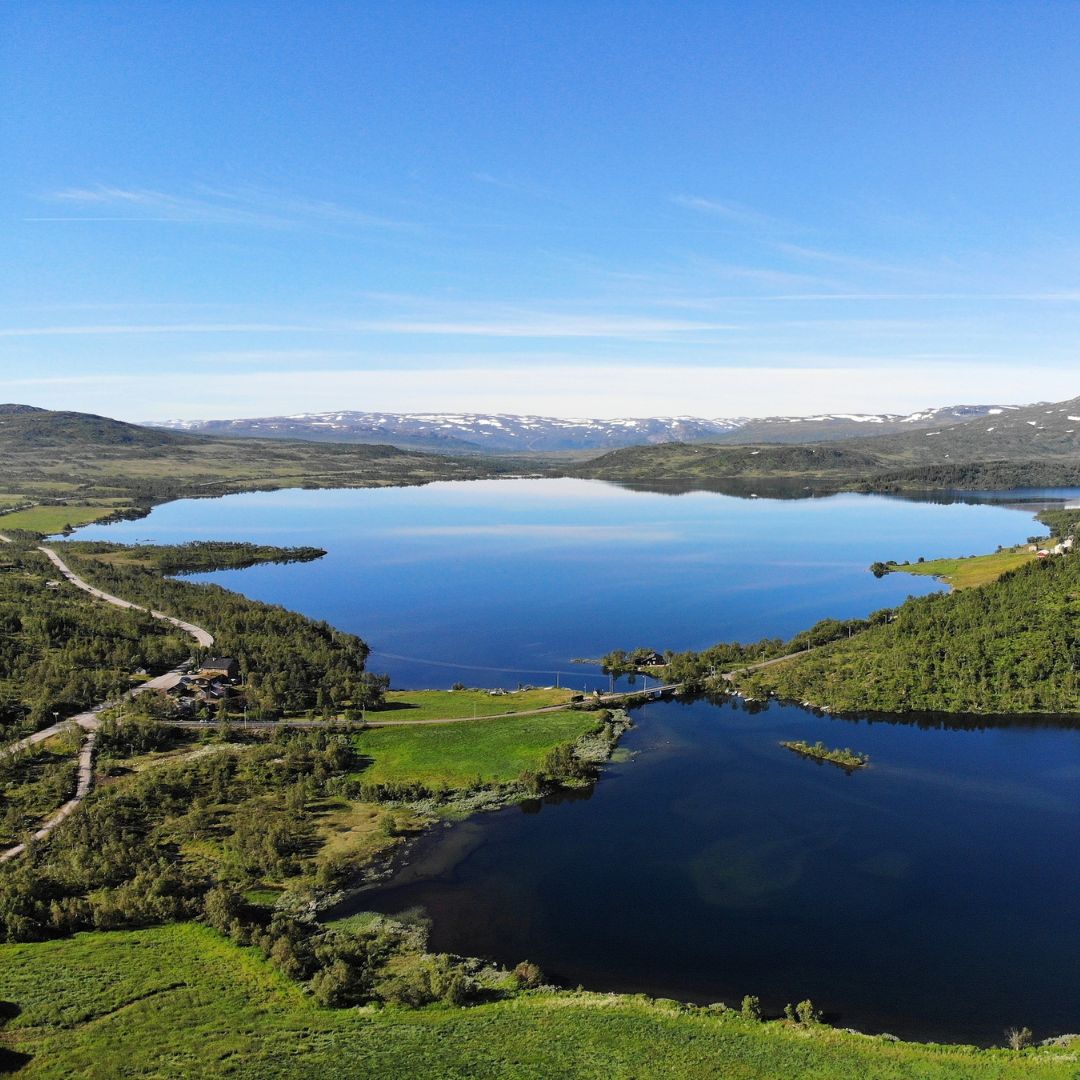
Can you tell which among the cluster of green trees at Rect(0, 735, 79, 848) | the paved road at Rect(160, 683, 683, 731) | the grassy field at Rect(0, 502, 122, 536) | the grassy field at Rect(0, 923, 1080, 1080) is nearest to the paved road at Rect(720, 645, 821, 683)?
the paved road at Rect(160, 683, 683, 731)

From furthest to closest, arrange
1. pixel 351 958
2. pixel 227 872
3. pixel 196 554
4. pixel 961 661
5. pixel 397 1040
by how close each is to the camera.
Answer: pixel 196 554 < pixel 961 661 < pixel 227 872 < pixel 351 958 < pixel 397 1040

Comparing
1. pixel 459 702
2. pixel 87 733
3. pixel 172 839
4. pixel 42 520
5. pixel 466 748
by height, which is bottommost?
pixel 172 839

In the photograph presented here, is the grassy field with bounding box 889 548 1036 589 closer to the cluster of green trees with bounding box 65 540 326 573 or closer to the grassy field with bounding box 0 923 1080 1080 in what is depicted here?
the grassy field with bounding box 0 923 1080 1080

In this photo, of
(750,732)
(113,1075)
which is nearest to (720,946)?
(113,1075)

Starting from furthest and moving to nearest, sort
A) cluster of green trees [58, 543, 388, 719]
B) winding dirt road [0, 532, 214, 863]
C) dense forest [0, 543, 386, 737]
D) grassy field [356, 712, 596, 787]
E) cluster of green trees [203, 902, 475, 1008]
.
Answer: cluster of green trees [58, 543, 388, 719] < dense forest [0, 543, 386, 737] < grassy field [356, 712, 596, 787] < winding dirt road [0, 532, 214, 863] < cluster of green trees [203, 902, 475, 1008]

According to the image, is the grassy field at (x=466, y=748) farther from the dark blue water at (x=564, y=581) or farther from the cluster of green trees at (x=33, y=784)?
the cluster of green trees at (x=33, y=784)

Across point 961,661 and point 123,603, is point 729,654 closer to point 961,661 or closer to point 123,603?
point 961,661

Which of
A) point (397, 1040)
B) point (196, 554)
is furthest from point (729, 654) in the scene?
point (196, 554)
